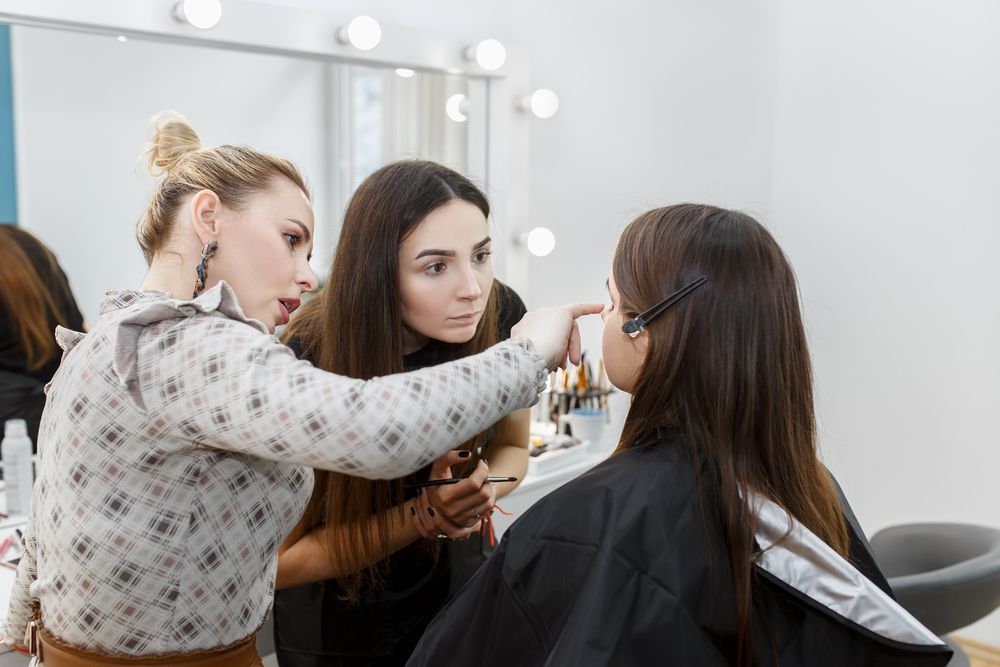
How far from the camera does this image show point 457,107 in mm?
2393

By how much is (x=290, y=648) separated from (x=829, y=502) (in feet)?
2.65

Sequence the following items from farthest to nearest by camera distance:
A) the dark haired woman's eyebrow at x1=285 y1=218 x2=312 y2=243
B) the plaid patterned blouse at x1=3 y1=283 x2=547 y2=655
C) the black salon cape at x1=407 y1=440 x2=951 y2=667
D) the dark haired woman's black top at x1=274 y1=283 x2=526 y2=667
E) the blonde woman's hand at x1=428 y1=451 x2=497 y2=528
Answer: the dark haired woman's black top at x1=274 y1=283 x2=526 y2=667, the blonde woman's hand at x1=428 y1=451 x2=497 y2=528, the dark haired woman's eyebrow at x1=285 y1=218 x2=312 y2=243, the black salon cape at x1=407 y1=440 x2=951 y2=667, the plaid patterned blouse at x1=3 y1=283 x2=547 y2=655

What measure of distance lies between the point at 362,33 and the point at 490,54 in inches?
15.3

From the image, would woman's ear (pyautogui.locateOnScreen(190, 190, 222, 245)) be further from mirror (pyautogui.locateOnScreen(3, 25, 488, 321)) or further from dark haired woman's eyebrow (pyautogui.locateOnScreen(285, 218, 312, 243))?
mirror (pyautogui.locateOnScreen(3, 25, 488, 321))

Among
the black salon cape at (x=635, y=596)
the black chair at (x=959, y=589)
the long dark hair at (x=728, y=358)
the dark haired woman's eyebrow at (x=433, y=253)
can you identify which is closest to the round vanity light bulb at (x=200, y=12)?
the dark haired woman's eyebrow at (x=433, y=253)

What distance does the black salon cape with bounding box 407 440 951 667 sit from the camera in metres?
0.89

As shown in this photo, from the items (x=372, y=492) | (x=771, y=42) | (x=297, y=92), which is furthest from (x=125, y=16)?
(x=771, y=42)

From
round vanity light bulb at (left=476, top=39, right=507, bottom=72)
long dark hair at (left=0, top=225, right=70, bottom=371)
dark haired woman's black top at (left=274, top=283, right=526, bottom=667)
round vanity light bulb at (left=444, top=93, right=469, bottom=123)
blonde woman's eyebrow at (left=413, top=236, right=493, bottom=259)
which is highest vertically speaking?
round vanity light bulb at (left=476, top=39, right=507, bottom=72)

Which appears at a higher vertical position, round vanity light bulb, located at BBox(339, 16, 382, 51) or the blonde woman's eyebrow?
round vanity light bulb, located at BBox(339, 16, 382, 51)

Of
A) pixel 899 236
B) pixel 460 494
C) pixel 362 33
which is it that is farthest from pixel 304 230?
pixel 899 236

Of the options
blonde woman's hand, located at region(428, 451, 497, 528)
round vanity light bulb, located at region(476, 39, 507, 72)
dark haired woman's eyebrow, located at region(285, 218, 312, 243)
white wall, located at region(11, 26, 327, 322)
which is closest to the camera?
dark haired woman's eyebrow, located at region(285, 218, 312, 243)

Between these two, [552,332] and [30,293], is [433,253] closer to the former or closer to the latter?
[552,332]

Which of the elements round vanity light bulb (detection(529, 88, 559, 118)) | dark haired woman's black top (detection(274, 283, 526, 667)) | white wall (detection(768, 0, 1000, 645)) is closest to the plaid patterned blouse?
dark haired woman's black top (detection(274, 283, 526, 667))

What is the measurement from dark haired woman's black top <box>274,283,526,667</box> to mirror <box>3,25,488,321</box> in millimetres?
802
